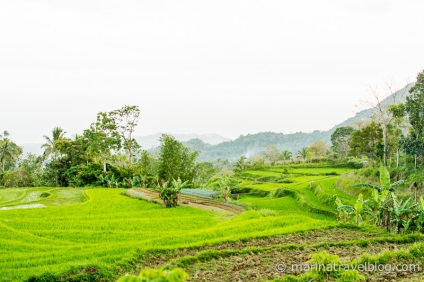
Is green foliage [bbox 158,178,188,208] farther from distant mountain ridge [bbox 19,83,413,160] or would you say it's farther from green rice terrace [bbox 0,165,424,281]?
distant mountain ridge [bbox 19,83,413,160]

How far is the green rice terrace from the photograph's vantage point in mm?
7443

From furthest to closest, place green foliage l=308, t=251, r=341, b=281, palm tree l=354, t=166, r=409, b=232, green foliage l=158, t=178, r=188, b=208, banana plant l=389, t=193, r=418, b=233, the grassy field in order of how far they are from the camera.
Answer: green foliage l=158, t=178, r=188, b=208, palm tree l=354, t=166, r=409, b=232, banana plant l=389, t=193, r=418, b=233, the grassy field, green foliage l=308, t=251, r=341, b=281

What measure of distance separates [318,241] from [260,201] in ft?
42.7

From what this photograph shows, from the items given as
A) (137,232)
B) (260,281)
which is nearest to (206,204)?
(137,232)

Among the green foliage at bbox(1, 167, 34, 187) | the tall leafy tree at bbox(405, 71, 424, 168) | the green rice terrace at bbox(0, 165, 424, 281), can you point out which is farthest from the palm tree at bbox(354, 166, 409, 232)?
the green foliage at bbox(1, 167, 34, 187)

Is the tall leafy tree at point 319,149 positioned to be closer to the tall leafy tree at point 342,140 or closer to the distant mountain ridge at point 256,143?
the tall leafy tree at point 342,140

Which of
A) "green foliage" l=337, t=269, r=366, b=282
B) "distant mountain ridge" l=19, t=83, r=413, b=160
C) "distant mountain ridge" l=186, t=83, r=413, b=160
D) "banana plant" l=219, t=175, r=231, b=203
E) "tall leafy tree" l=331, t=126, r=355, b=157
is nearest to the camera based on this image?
"green foliage" l=337, t=269, r=366, b=282

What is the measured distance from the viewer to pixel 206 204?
63.0ft

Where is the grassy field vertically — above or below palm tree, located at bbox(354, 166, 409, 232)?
below

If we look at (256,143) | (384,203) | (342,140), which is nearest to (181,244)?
(384,203)

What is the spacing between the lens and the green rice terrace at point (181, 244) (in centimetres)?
744
